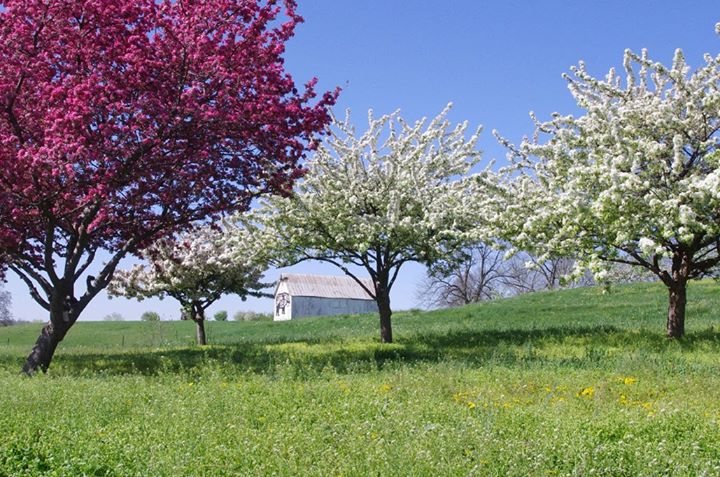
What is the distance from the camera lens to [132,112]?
1556 centimetres

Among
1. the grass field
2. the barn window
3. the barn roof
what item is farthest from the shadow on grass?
the barn window

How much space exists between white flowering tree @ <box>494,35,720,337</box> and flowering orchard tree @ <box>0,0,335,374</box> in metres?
6.82

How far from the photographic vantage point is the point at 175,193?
55.6 ft

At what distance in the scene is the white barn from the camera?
72.3 metres

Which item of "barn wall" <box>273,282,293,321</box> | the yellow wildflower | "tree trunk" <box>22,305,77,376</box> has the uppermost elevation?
"barn wall" <box>273,282,293,321</box>

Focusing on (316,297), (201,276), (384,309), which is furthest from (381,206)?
(316,297)

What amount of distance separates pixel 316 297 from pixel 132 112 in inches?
2312

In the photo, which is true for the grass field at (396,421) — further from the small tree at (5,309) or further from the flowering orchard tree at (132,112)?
the small tree at (5,309)

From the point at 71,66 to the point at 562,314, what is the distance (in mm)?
24205

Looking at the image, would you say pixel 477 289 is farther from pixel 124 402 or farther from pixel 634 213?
pixel 124 402

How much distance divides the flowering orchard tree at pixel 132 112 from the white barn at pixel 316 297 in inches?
2101

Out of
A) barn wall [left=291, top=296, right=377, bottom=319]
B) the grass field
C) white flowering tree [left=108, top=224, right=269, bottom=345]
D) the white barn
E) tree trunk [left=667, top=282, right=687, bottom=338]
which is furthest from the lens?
the white barn

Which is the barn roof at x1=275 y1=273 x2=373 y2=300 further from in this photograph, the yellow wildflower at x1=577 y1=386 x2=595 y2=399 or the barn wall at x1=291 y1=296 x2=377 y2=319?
the yellow wildflower at x1=577 y1=386 x2=595 y2=399

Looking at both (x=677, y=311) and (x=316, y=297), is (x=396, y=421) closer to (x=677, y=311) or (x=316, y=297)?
(x=677, y=311)
